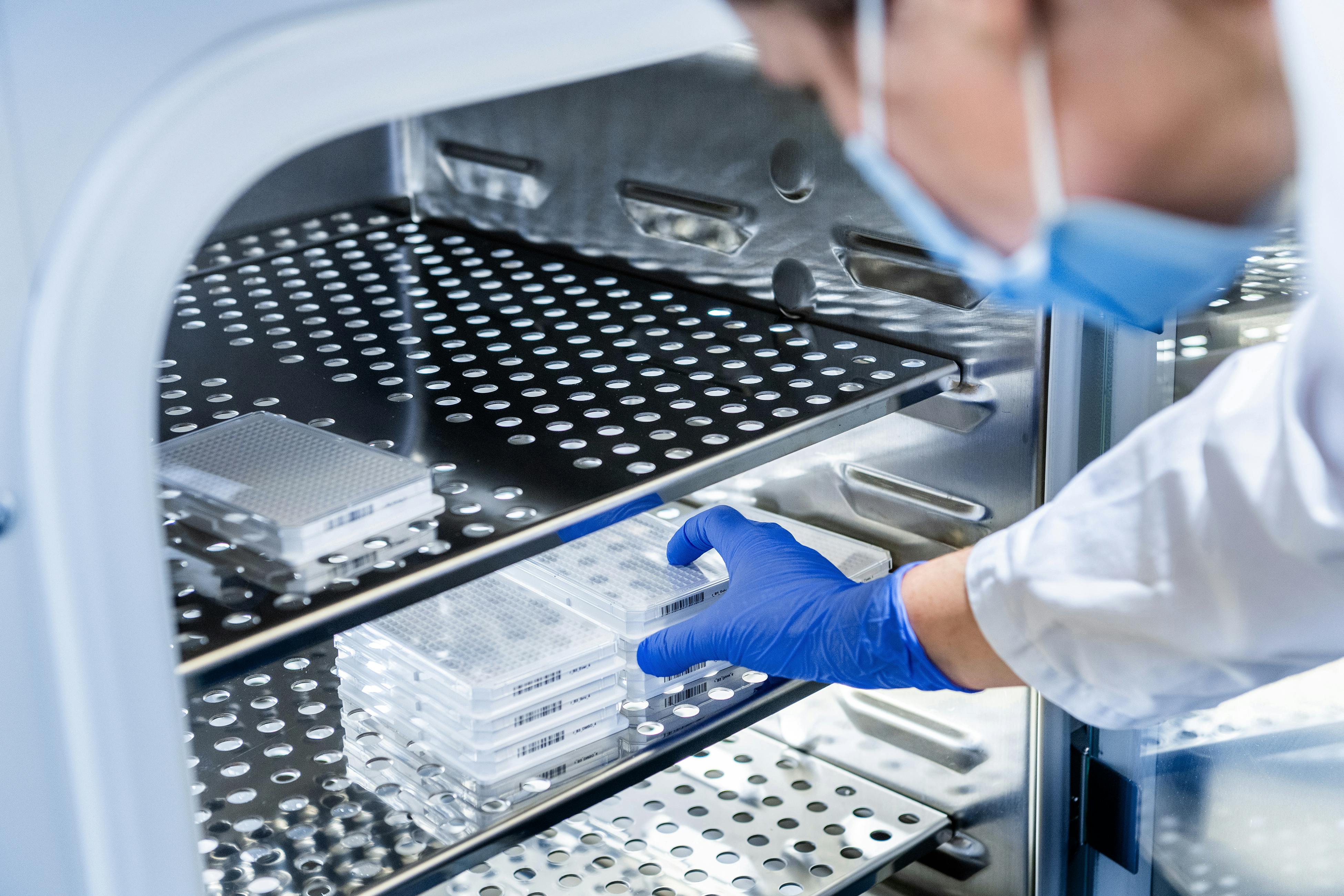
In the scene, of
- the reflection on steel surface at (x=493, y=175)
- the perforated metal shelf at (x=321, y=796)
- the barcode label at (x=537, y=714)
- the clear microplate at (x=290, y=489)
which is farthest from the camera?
the reflection on steel surface at (x=493, y=175)

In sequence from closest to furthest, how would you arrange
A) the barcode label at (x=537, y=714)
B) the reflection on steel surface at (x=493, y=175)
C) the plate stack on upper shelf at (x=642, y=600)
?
1. the barcode label at (x=537, y=714)
2. the plate stack on upper shelf at (x=642, y=600)
3. the reflection on steel surface at (x=493, y=175)

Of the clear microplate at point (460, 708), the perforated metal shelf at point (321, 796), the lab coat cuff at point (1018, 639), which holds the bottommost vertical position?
the perforated metal shelf at point (321, 796)

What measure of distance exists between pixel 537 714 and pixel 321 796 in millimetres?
245

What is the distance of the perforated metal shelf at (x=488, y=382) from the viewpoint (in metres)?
1.14

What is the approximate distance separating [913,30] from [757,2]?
0.28 ft

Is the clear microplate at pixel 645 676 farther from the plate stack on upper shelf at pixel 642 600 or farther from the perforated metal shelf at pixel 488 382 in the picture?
the perforated metal shelf at pixel 488 382

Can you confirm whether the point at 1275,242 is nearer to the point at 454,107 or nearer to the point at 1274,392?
the point at 1274,392

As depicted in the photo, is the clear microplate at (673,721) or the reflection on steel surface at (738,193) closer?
the clear microplate at (673,721)

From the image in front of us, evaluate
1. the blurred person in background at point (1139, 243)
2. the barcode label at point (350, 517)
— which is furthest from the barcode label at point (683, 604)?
the barcode label at point (350, 517)

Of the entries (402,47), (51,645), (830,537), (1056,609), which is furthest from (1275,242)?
(51,645)

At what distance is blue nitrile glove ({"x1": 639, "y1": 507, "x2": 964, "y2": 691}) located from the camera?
1316 mm

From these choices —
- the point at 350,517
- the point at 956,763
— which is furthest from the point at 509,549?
the point at 956,763

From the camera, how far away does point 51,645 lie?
73 centimetres

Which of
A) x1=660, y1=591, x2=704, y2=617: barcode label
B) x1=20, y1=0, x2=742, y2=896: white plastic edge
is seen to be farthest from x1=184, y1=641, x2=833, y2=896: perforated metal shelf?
x1=20, y1=0, x2=742, y2=896: white plastic edge
